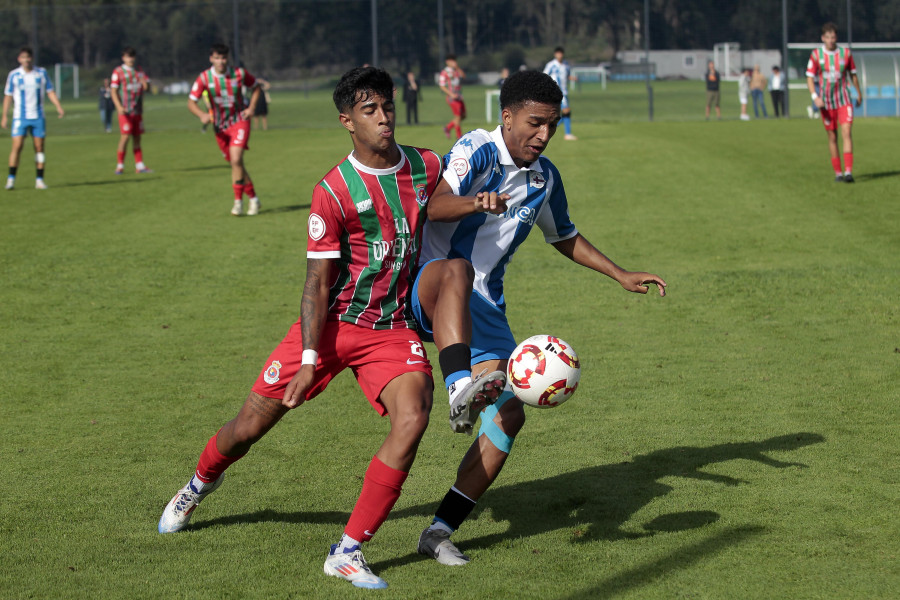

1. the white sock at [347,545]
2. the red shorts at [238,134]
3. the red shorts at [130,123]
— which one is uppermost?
the red shorts at [130,123]

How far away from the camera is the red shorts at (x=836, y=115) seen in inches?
601

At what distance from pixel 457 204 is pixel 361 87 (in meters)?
0.64

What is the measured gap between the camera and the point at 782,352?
7637 millimetres

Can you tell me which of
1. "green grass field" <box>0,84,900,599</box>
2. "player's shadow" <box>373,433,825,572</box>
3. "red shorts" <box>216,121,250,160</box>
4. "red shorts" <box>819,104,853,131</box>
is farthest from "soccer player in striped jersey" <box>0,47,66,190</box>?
"player's shadow" <box>373,433,825,572</box>

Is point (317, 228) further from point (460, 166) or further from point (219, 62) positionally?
point (219, 62)

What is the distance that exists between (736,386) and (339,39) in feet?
96.3

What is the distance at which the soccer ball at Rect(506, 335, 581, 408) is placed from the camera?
13.9 feet

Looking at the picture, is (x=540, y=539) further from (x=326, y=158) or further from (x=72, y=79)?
(x=72, y=79)

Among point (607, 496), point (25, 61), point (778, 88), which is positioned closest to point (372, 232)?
point (607, 496)

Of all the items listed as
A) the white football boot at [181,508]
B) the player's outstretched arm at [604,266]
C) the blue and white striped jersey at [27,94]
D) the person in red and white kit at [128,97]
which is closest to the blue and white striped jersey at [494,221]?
the player's outstretched arm at [604,266]

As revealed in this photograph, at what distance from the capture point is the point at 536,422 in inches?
246

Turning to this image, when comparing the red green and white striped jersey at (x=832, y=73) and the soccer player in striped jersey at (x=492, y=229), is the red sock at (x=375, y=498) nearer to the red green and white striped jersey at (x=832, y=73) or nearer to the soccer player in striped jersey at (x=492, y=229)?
the soccer player in striped jersey at (x=492, y=229)

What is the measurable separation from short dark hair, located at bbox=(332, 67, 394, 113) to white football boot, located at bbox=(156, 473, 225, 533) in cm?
183

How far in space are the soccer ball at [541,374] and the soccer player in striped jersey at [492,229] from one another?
0.21 m
